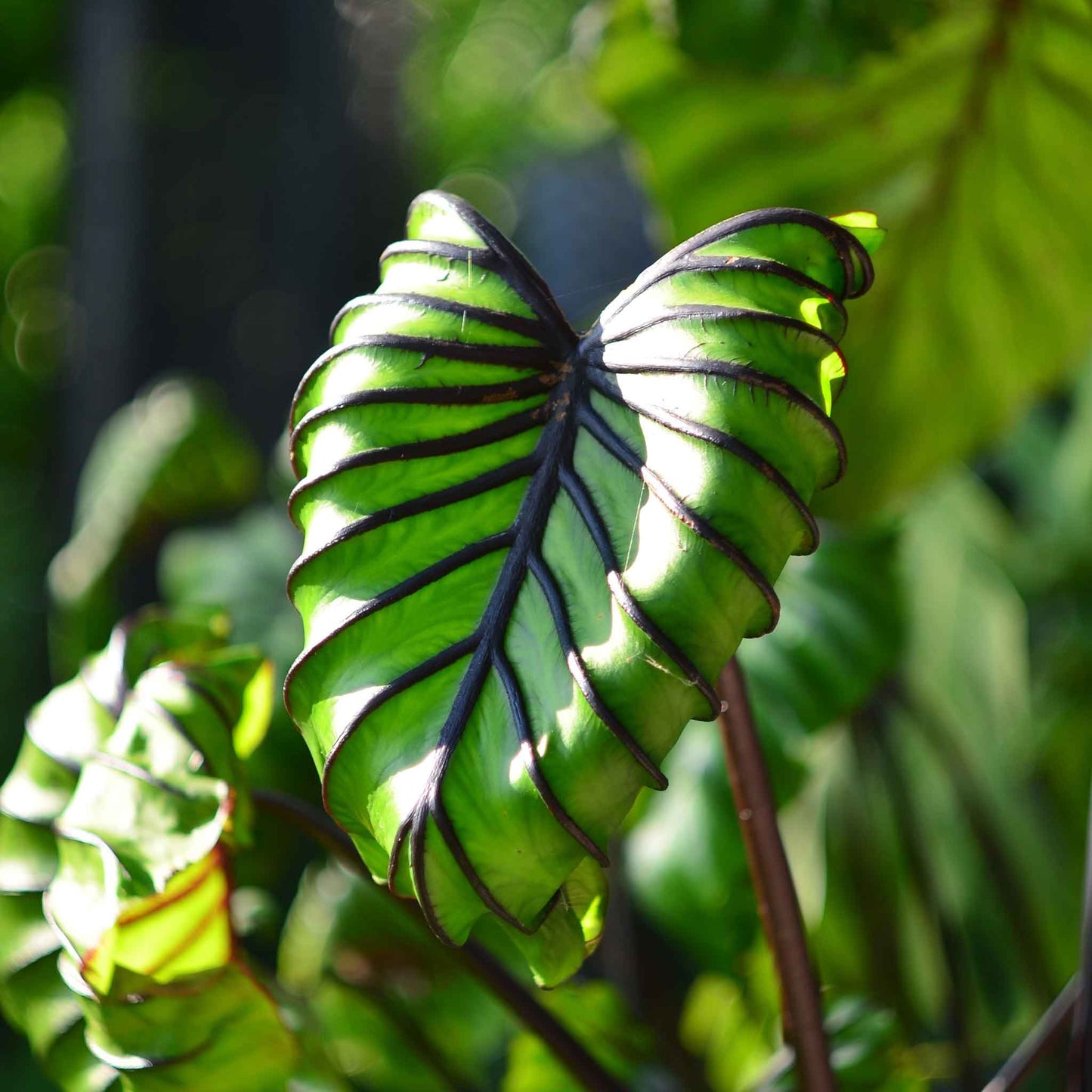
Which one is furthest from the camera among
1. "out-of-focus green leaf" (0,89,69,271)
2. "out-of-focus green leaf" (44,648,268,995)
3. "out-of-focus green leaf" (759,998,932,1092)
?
"out-of-focus green leaf" (0,89,69,271)

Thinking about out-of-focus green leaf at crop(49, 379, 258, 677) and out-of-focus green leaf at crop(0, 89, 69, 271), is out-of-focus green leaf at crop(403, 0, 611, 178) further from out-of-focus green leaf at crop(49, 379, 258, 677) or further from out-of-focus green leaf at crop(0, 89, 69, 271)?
out-of-focus green leaf at crop(49, 379, 258, 677)

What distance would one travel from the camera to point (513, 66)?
371 cm

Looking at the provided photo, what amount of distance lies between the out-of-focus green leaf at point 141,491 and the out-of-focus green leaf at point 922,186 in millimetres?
545

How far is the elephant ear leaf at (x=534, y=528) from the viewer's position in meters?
0.32

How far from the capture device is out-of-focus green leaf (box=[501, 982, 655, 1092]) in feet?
2.23

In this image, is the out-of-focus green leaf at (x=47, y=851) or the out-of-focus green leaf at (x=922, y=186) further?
the out-of-focus green leaf at (x=922, y=186)

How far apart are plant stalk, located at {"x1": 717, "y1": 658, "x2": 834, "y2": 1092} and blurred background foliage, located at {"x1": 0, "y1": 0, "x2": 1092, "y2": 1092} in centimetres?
11

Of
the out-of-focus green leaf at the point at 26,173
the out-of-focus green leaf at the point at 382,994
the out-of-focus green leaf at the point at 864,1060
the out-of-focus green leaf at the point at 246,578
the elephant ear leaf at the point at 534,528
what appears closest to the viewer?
the elephant ear leaf at the point at 534,528

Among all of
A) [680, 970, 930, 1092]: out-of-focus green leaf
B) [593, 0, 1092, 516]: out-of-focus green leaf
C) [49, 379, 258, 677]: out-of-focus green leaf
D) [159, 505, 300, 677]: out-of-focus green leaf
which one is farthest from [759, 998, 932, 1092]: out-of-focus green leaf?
[49, 379, 258, 677]: out-of-focus green leaf

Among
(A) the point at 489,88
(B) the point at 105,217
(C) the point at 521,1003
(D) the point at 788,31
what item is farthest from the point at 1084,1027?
(A) the point at 489,88

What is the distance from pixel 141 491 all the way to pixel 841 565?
68cm

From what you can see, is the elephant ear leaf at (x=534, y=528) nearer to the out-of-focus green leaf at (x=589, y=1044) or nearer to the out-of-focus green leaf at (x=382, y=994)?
the out-of-focus green leaf at (x=589, y=1044)

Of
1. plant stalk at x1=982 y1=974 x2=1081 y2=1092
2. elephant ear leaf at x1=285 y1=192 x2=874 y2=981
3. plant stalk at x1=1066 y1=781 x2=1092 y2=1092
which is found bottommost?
plant stalk at x1=982 y1=974 x2=1081 y2=1092

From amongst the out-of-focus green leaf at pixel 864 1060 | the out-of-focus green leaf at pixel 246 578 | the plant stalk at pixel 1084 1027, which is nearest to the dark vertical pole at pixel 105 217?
the out-of-focus green leaf at pixel 246 578
